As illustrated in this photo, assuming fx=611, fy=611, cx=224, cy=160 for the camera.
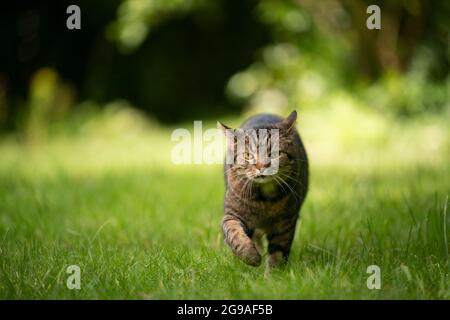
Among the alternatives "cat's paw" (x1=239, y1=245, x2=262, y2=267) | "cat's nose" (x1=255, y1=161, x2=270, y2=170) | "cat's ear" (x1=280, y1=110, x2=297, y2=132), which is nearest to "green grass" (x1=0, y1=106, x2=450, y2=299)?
"cat's paw" (x1=239, y1=245, x2=262, y2=267)

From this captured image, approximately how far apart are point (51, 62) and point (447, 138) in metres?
6.03

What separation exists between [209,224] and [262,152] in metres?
0.79

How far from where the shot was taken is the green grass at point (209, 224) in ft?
8.14

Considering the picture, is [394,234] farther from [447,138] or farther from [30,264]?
[447,138]

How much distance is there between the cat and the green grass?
0.47 feet

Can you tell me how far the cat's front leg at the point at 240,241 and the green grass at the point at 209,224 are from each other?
6 centimetres

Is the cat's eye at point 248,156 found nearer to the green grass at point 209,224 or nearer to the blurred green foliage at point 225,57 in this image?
the green grass at point 209,224

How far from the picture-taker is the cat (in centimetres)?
285

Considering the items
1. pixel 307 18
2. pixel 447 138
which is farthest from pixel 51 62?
pixel 447 138

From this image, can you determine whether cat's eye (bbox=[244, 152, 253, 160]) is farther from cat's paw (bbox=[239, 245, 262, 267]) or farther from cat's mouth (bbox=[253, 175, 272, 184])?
cat's paw (bbox=[239, 245, 262, 267])

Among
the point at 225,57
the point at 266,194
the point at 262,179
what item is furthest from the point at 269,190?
the point at 225,57

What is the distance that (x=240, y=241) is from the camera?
9.04 ft

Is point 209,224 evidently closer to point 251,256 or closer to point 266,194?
point 266,194

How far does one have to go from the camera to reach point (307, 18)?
720 cm
